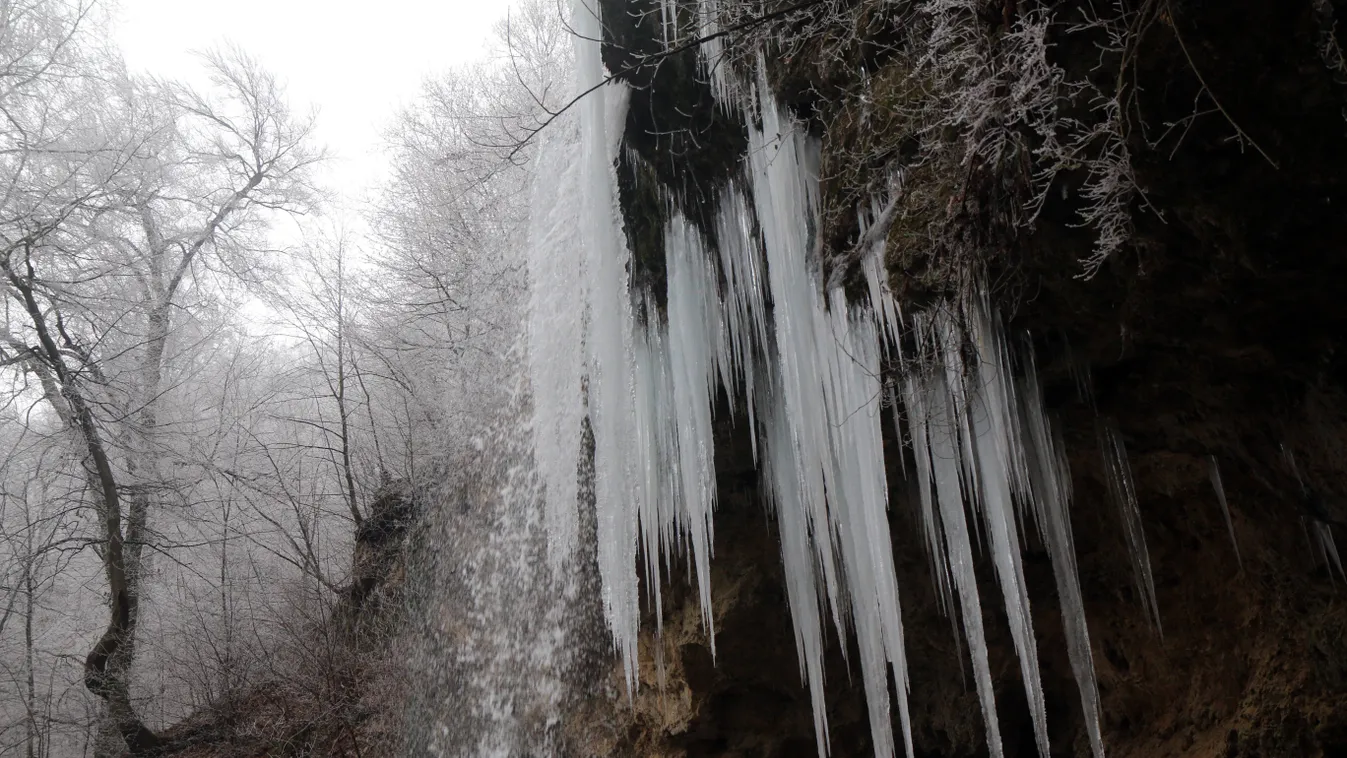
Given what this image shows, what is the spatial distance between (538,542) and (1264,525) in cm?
537

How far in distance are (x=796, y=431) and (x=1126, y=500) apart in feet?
3.82

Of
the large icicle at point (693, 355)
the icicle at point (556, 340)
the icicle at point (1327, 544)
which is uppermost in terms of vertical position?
the icicle at point (556, 340)

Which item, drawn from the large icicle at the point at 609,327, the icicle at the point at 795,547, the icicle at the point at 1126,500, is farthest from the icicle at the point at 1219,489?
the large icicle at the point at 609,327

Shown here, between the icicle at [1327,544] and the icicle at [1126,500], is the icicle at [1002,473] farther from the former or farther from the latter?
the icicle at [1327,544]

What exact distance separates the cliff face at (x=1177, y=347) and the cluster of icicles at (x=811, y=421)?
0.17 meters

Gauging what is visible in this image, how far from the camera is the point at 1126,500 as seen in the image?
2.56 meters

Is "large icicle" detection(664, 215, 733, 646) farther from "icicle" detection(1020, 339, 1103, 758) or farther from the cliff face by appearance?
"icicle" detection(1020, 339, 1103, 758)

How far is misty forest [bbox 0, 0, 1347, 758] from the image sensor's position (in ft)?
5.90

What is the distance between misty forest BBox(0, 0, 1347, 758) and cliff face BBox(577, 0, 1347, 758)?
0.04 ft

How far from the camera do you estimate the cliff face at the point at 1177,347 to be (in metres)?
1.56

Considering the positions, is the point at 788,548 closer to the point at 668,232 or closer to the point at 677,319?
the point at 677,319

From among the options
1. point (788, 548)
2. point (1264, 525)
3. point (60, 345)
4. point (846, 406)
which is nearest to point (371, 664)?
point (60, 345)

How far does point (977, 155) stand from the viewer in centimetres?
195

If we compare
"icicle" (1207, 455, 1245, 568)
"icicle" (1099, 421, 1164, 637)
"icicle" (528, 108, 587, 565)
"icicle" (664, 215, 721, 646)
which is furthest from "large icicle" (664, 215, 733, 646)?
"icicle" (528, 108, 587, 565)
